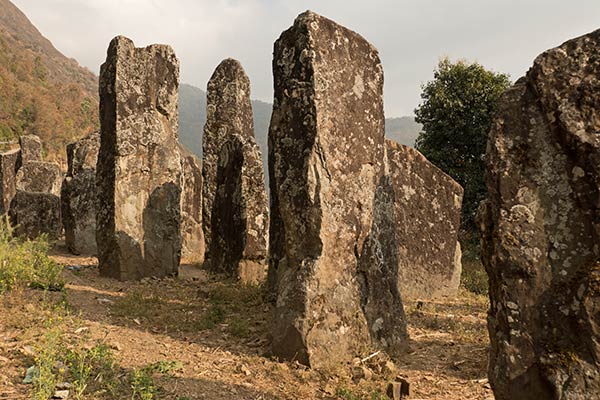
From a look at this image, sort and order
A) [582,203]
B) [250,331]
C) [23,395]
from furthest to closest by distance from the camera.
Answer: [250,331] < [23,395] < [582,203]

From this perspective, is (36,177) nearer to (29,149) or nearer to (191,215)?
(29,149)

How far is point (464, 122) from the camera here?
17.1m

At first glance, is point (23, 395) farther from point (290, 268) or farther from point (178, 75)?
point (178, 75)

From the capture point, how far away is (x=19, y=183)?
1778 centimetres

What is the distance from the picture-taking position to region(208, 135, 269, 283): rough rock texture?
10836 mm

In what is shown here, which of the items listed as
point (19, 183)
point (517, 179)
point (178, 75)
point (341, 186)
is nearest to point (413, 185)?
point (341, 186)

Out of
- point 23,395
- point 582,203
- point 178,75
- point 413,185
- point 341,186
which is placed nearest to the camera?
point 582,203

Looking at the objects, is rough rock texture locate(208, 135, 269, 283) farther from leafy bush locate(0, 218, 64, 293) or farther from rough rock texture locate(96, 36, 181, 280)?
leafy bush locate(0, 218, 64, 293)

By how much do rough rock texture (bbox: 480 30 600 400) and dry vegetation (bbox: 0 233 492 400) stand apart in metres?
1.86

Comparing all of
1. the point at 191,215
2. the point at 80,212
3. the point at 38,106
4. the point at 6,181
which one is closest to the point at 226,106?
the point at 191,215

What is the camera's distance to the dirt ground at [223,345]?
194 inches

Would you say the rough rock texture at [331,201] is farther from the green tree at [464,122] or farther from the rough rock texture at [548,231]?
the green tree at [464,122]

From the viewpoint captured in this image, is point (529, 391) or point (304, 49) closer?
point (529, 391)

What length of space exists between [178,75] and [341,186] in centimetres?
719
